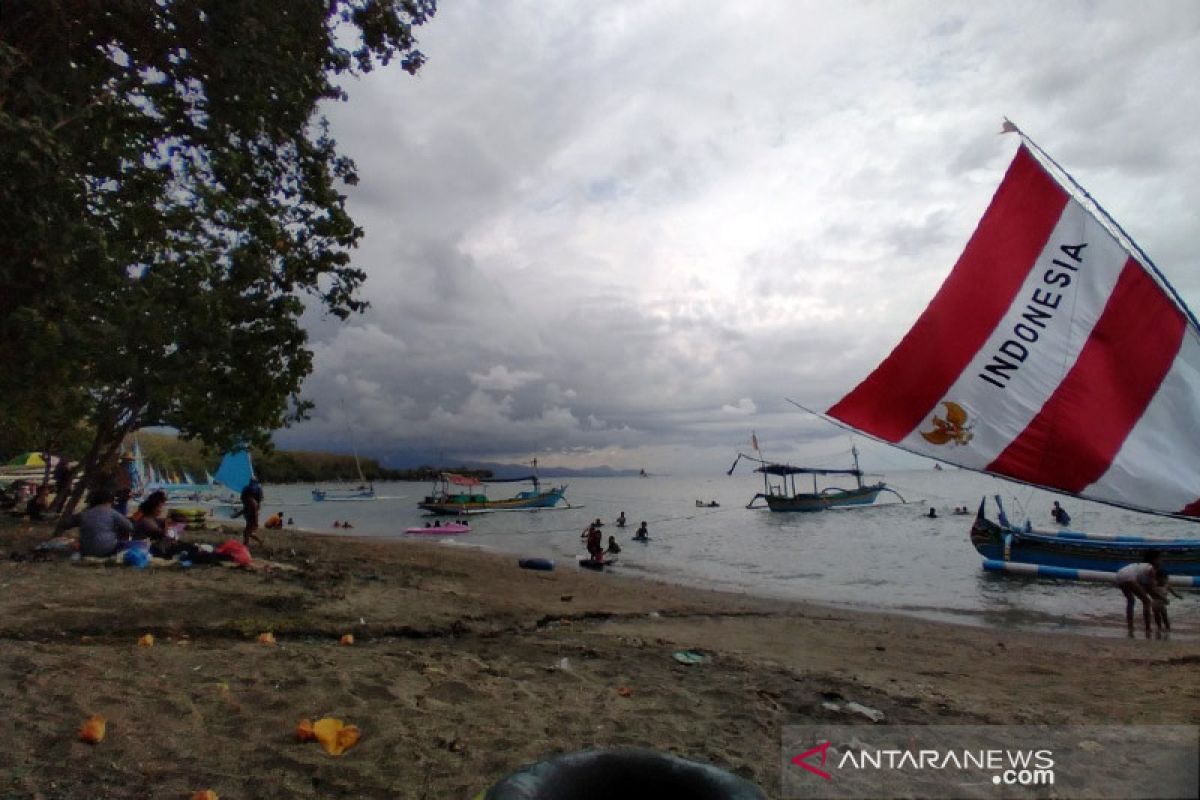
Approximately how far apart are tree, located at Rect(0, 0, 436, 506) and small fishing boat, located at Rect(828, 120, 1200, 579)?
963cm

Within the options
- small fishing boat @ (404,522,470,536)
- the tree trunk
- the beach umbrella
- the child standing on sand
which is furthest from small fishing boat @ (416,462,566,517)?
the child standing on sand

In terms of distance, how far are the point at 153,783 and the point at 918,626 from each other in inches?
555

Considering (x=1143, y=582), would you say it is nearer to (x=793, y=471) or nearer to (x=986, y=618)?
(x=986, y=618)

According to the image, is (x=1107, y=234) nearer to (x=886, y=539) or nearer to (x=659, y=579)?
(x=659, y=579)

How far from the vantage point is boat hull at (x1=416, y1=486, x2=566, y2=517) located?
56656 mm

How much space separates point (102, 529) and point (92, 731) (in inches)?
299

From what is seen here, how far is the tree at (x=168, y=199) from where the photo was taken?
8648 millimetres

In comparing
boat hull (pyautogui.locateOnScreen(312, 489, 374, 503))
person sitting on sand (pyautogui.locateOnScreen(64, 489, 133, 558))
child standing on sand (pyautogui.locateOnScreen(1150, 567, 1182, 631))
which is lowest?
boat hull (pyautogui.locateOnScreen(312, 489, 374, 503))

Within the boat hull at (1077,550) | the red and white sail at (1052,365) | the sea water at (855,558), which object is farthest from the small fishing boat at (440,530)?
the red and white sail at (1052,365)

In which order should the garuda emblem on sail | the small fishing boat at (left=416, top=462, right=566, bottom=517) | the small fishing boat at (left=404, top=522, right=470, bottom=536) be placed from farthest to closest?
1. the small fishing boat at (left=416, top=462, right=566, bottom=517)
2. the small fishing boat at (left=404, top=522, right=470, bottom=536)
3. the garuda emblem on sail

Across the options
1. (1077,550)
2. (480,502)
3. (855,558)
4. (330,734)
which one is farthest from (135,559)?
(480,502)

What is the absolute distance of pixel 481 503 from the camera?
189 ft

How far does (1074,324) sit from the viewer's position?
5.21m

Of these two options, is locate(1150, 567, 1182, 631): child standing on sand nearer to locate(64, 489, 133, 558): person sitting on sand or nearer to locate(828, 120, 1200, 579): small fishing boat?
locate(828, 120, 1200, 579): small fishing boat
